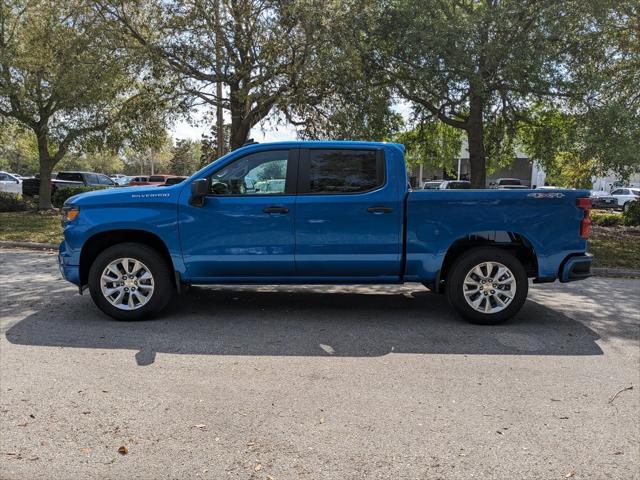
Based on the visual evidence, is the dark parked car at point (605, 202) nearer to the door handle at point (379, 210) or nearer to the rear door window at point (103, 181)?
the rear door window at point (103, 181)

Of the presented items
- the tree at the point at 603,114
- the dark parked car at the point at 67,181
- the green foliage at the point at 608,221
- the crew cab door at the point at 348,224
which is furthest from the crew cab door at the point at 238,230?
the dark parked car at the point at 67,181

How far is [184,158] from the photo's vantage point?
3243 inches

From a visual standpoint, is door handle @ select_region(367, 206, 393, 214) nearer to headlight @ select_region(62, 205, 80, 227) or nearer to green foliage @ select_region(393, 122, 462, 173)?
headlight @ select_region(62, 205, 80, 227)

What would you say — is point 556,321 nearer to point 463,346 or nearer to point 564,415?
point 463,346

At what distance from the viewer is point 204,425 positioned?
11.5 feet

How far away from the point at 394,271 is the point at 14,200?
19.6 metres

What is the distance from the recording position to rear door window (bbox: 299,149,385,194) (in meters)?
5.94

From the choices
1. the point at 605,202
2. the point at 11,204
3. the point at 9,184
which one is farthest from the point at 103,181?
the point at 605,202

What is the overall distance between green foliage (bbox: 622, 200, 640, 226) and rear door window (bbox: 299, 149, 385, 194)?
15862 mm

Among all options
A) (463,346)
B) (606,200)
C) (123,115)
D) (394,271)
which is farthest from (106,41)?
(606,200)

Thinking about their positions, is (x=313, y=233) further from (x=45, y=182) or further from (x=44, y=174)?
(x=45, y=182)

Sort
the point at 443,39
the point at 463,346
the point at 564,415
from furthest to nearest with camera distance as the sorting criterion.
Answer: the point at 443,39 < the point at 463,346 < the point at 564,415

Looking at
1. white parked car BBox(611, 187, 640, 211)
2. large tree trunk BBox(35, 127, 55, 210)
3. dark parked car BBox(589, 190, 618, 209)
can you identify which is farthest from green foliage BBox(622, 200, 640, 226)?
large tree trunk BBox(35, 127, 55, 210)

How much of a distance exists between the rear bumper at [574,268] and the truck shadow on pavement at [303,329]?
0.57 m
